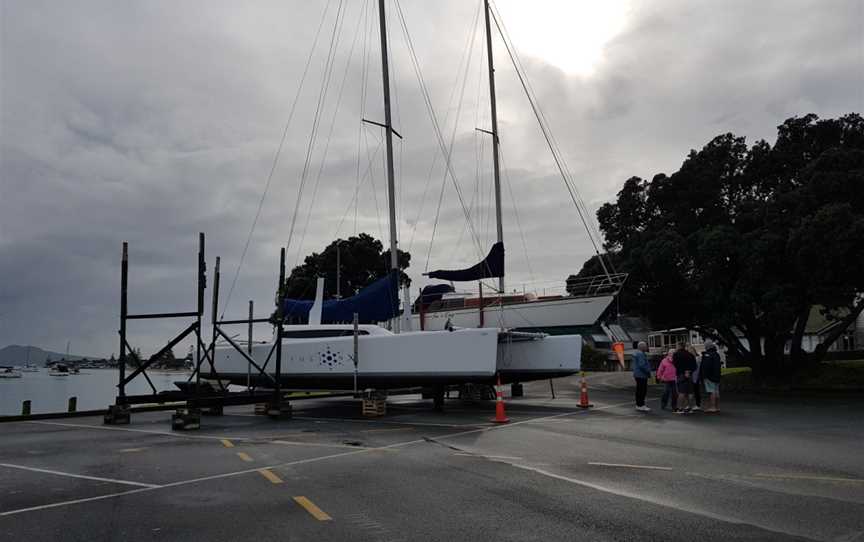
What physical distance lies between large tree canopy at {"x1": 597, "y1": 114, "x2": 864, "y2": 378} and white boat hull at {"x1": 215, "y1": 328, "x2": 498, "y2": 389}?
11.0 metres

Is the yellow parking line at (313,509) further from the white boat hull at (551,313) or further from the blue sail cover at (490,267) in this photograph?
the white boat hull at (551,313)

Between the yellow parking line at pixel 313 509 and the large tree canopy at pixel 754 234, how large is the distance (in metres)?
18.4

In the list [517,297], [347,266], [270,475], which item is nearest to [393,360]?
[270,475]

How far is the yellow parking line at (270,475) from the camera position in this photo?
7.23 metres

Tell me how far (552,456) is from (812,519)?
380 centimetres

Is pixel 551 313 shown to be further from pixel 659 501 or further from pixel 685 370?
pixel 659 501

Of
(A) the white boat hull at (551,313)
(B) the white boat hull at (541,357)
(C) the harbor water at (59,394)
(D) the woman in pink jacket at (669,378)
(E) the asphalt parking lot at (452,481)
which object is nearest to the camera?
(E) the asphalt parking lot at (452,481)


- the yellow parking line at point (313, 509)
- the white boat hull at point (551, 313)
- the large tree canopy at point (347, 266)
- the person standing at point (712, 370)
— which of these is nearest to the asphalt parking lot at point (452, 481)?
the yellow parking line at point (313, 509)

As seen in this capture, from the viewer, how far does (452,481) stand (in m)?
7.05

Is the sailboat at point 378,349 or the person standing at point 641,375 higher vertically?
the sailboat at point 378,349

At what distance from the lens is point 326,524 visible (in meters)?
5.29

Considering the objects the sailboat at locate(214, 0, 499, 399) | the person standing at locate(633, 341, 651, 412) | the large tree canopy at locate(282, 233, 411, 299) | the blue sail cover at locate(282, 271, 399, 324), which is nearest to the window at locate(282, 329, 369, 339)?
the sailboat at locate(214, 0, 499, 399)

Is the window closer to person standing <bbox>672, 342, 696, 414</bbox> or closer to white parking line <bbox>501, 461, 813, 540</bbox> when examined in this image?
person standing <bbox>672, 342, 696, 414</bbox>

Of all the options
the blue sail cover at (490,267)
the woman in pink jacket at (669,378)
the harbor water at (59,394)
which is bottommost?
the harbor water at (59,394)
